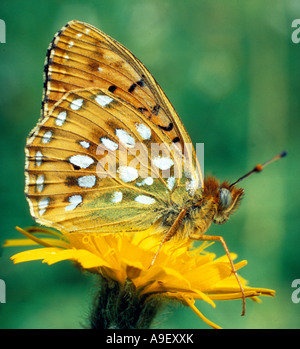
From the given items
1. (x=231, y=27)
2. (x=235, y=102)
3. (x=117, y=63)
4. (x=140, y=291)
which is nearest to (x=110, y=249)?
(x=140, y=291)

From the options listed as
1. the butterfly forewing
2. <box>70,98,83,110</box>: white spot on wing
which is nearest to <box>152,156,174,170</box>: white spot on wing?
the butterfly forewing

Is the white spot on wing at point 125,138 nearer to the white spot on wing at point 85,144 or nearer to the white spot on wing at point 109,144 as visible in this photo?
the white spot on wing at point 109,144

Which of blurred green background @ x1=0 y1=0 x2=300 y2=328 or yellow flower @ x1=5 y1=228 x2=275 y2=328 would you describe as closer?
yellow flower @ x1=5 y1=228 x2=275 y2=328

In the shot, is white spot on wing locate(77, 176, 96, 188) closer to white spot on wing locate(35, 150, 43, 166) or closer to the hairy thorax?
white spot on wing locate(35, 150, 43, 166)

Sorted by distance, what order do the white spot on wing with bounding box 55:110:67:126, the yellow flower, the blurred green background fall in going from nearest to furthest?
the yellow flower < the white spot on wing with bounding box 55:110:67:126 < the blurred green background

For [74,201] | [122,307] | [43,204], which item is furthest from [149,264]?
[43,204]
